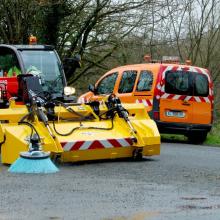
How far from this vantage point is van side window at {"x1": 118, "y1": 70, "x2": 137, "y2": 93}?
1719cm

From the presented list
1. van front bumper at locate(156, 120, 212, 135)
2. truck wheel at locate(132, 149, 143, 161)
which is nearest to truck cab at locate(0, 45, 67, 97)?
van front bumper at locate(156, 120, 212, 135)

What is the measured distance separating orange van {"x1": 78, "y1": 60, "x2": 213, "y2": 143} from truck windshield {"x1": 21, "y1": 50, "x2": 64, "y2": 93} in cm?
113

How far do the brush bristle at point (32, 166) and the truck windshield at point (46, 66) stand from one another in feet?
21.5

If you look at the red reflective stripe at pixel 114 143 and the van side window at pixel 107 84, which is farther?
the van side window at pixel 107 84

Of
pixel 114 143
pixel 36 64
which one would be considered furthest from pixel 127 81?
pixel 114 143

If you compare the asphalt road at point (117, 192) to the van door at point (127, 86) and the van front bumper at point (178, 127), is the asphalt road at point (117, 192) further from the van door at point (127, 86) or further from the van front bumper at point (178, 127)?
the van door at point (127, 86)

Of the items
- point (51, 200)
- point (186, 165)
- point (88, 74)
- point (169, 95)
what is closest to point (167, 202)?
point (51, 200)

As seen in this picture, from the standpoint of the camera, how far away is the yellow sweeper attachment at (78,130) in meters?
10.3

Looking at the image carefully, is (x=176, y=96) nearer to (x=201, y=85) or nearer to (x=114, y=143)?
(x=201, y=85)

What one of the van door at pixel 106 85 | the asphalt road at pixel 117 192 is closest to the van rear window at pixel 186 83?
the van door at pixel 106 85

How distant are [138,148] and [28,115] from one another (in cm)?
187

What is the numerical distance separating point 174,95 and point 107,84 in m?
2.16

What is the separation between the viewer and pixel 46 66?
53.6 ft

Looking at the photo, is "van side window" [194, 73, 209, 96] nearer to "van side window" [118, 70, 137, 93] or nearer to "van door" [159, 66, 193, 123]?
"van door" [159, 66, 193, 123]
